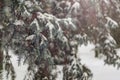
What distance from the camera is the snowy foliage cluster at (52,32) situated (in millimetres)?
3363

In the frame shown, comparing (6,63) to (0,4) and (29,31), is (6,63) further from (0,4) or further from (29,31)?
(0,4)

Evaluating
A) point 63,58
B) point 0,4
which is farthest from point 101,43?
point 0,4

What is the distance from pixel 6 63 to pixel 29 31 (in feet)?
2.02

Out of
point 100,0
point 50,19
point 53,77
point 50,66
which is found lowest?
point 53,77

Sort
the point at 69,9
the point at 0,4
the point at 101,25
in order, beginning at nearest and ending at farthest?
the point at 0,4, the point at 69,9, the point at 101,25

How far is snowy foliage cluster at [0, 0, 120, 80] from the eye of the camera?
3363mm

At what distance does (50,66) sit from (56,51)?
68 centimetres

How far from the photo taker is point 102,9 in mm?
4953

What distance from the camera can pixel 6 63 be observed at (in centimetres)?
390

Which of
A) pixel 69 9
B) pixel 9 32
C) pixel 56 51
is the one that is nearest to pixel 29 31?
pixel 9 32

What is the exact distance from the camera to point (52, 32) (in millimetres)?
3350

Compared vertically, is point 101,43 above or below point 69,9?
below

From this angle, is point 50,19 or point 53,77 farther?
point 53,77

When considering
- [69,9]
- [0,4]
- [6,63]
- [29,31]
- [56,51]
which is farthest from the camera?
[69,9]
